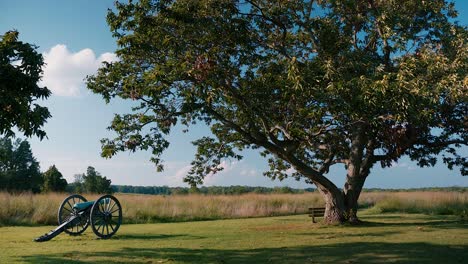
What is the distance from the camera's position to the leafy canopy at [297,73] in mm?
11812

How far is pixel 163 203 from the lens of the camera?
2619 centimetres

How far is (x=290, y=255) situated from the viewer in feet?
33.6

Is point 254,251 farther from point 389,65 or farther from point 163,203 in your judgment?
point 163,203

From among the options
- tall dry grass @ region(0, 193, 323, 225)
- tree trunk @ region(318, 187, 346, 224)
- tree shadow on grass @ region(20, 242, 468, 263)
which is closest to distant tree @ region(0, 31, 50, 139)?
tree shadow on grass @ region(20, 242, 468, 263)

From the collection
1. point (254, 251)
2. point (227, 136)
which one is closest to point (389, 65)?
point (227, 136)

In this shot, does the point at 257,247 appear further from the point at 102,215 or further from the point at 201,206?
the point at 201,206

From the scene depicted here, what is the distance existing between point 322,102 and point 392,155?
22.5ft

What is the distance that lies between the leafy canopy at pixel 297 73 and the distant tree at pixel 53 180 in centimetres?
4142

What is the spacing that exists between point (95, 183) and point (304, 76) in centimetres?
5982

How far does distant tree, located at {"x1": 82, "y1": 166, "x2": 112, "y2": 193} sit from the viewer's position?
6400cm

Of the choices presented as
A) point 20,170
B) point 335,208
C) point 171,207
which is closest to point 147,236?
point 335,208

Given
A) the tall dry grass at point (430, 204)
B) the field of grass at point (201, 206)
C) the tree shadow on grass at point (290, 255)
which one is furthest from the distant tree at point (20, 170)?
the tree shadow on grass at point (290, 255)

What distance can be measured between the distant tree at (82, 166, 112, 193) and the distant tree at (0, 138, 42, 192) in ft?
25.6

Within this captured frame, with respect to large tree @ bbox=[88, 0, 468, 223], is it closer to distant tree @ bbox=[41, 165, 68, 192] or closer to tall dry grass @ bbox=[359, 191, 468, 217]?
tall dry grass @ bbox=[359, 191, 468, 217]
